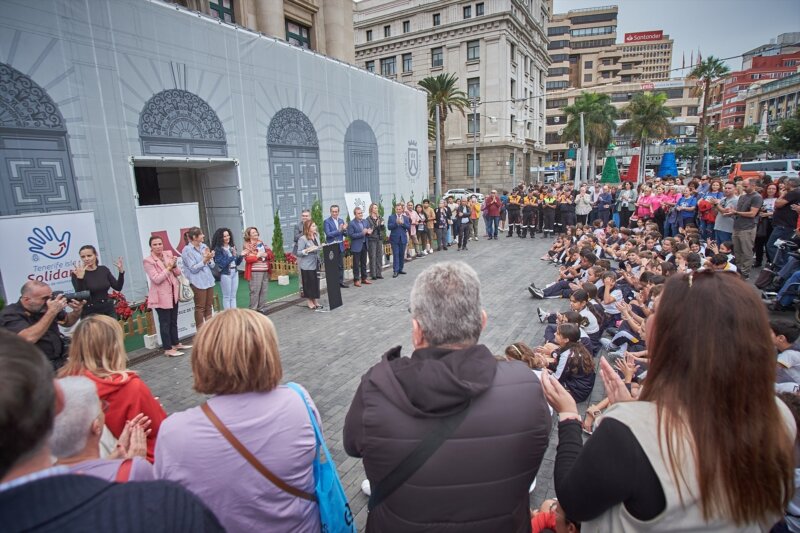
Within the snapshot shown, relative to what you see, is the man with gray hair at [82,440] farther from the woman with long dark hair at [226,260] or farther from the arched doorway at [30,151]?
the arched doorway at [30,151]

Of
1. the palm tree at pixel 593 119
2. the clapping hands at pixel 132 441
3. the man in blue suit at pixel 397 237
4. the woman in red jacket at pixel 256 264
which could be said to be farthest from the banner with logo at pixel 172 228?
the palm tree at pixel 593 119

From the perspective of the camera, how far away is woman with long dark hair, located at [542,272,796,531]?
124cm

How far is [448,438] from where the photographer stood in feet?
4.53

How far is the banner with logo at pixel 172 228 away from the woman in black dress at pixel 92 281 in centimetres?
108

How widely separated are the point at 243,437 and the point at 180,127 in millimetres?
9746

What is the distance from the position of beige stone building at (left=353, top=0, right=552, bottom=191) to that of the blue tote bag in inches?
1587

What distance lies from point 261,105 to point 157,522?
471 inches

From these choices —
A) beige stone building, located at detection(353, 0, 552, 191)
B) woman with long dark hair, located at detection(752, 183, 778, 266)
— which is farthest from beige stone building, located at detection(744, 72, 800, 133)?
woman with long dark hair, located at detection(752, 183, 778, 266)

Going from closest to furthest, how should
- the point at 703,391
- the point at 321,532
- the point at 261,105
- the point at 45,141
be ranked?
the point at 703,391
the point at 321,532
the point at 45,141
the point at 261,105

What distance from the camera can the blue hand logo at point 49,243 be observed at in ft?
18.2

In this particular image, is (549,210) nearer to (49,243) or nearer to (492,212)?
(492,212)

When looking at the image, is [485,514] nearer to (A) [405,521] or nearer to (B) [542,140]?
(A) [405,521]

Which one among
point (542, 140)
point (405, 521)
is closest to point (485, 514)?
point (405, 521)

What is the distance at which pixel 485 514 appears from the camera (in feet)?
4.87
